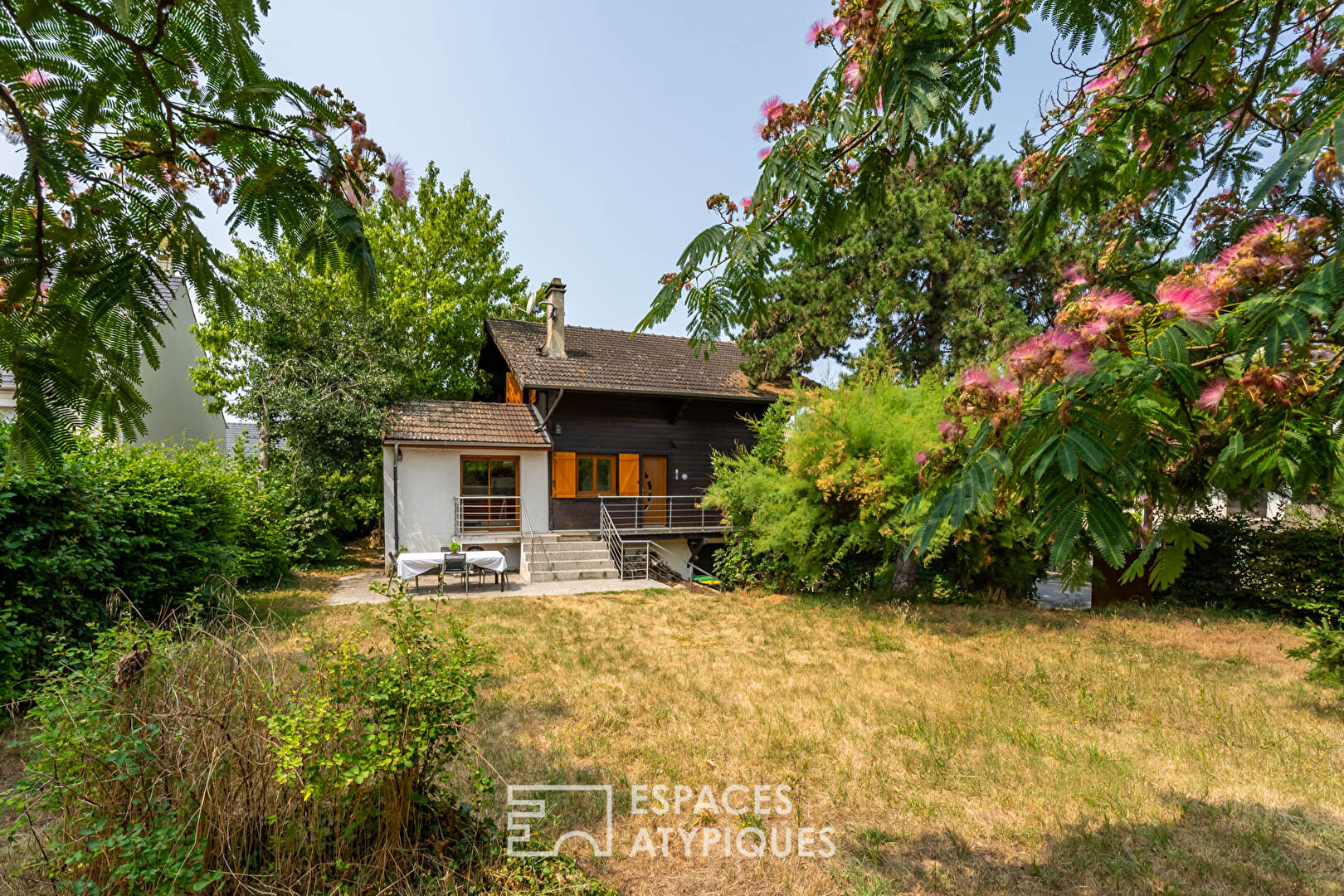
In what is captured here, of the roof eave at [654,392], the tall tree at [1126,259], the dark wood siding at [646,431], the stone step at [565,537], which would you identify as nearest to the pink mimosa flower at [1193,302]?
the tall tree at [1126,259]

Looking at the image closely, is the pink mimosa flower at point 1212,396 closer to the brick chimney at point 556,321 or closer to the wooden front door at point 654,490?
the wooden front door at point 654,490

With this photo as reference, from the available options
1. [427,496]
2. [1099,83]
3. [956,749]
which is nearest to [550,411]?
[427,496]

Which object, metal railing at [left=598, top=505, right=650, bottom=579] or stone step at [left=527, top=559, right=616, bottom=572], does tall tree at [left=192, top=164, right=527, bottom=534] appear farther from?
metal railing at [left=598, top=505, right=650, bottom=579]

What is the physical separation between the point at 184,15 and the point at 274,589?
11.7 m

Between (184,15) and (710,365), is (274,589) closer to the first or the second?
(184,15)

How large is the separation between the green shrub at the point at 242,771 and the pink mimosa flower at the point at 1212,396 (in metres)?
2.98

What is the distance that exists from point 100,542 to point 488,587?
24.8ft

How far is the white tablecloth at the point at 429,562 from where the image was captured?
11.4m

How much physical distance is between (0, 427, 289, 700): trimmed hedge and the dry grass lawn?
3.14 metres

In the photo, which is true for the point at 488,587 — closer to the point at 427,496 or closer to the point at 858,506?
the point at 427,496

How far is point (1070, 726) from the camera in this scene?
16.2ft

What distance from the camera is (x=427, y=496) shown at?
47.3 ft

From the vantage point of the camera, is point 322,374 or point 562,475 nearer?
point 322,374

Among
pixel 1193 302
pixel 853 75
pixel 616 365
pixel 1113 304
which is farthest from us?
pixel 616 365
